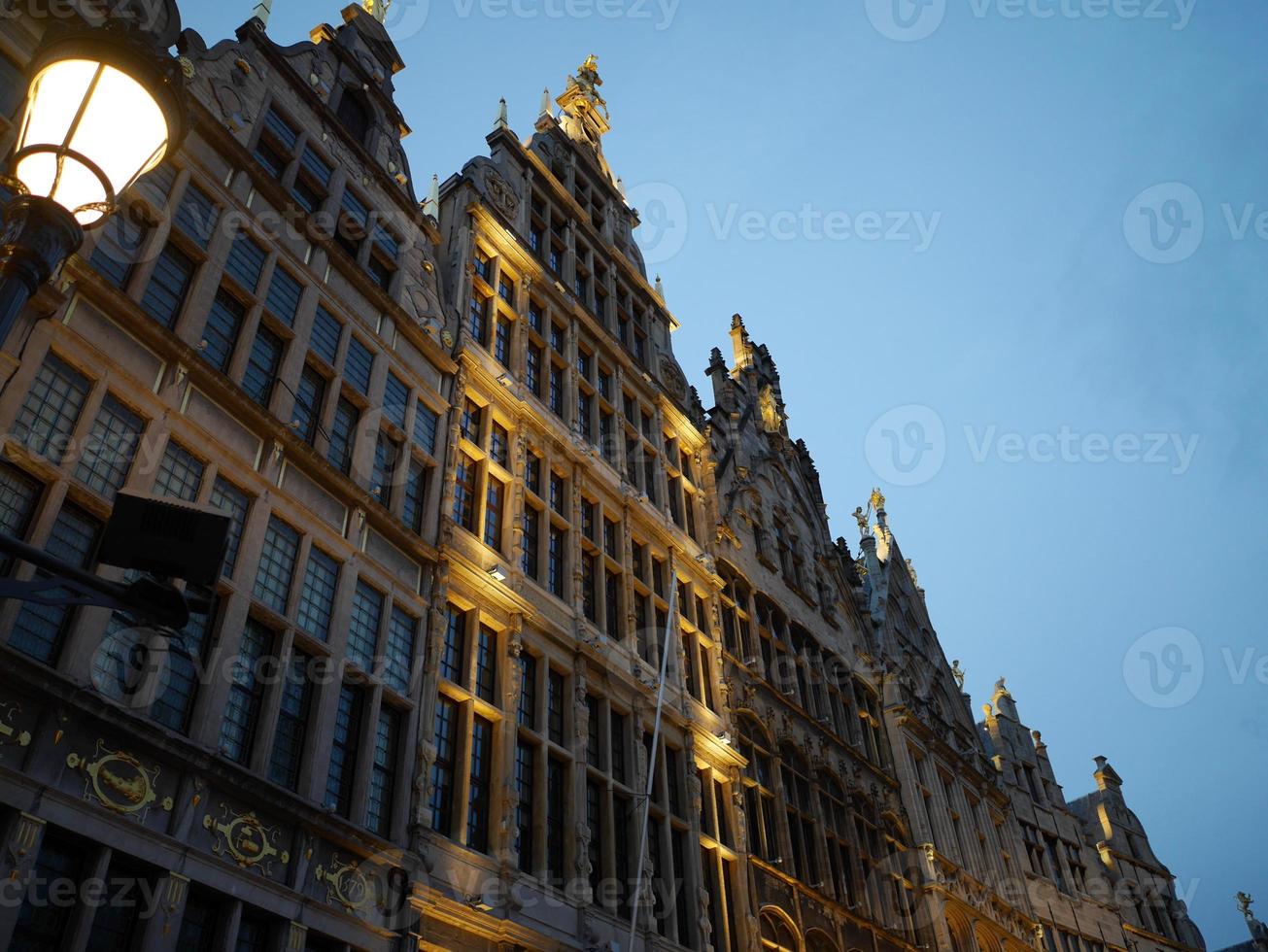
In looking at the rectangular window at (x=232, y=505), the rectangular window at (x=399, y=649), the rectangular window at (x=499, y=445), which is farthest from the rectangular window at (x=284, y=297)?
the rectangular window at (x=499, y=445)

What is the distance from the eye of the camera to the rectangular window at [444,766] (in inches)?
630

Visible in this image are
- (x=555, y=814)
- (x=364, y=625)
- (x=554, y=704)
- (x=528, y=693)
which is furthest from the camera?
(x=554, y=704)

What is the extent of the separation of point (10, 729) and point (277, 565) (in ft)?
15.1

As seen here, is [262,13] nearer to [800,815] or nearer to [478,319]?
[478,319]

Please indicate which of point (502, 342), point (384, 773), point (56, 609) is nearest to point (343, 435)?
point (384, 773)

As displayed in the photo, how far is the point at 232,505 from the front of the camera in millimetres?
14359

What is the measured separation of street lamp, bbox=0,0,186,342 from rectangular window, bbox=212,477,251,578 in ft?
30.1

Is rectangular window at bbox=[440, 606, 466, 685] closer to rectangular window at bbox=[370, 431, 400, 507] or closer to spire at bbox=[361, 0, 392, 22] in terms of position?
rectangular window at bbox=[370, 431, 400, 507]

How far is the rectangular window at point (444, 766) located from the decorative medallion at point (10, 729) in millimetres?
6302

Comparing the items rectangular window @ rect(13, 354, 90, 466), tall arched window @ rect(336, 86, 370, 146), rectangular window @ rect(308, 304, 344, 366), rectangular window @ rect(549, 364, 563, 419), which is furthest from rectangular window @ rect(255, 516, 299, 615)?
tall arched window @ rect(336, 86, 370, 146)

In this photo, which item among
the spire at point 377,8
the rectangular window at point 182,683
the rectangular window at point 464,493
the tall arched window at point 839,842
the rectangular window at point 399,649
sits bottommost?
the rectangular window at point 182,683

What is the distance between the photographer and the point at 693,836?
21109 mm

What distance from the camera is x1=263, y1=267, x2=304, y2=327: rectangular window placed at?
16.8 m

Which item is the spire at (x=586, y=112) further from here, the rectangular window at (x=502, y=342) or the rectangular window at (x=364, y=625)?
the rectangular window at (x=364, y=625)
